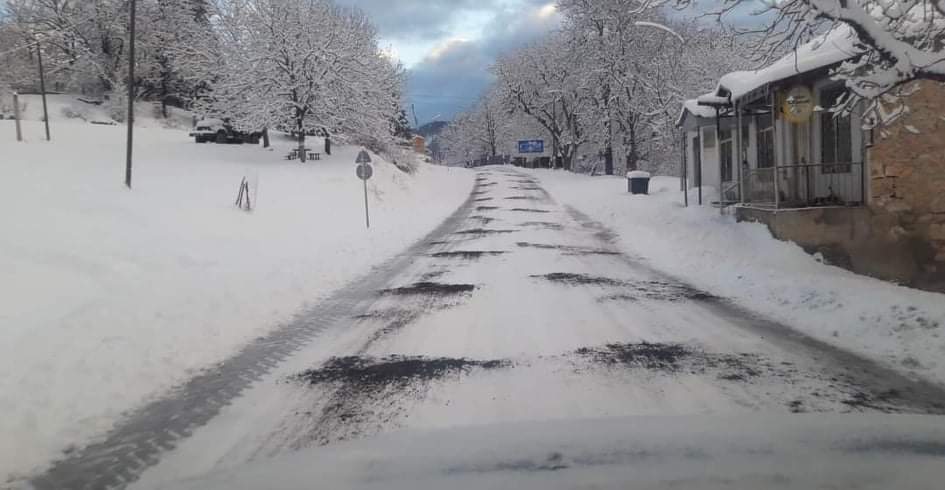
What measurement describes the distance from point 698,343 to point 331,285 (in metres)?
6.45

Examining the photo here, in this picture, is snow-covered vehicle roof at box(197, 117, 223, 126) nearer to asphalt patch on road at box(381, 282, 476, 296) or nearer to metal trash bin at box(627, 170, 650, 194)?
metal trash bin at box(627, 170, 650, 194)

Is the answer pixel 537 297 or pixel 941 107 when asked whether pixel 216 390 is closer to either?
pixel 537 297

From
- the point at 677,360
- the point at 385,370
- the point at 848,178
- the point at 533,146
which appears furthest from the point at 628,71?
the point at 385,370

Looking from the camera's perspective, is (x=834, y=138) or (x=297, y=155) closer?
(x=834, y=138)

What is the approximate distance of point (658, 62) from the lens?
38.2 meters

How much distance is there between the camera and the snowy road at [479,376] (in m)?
4.58

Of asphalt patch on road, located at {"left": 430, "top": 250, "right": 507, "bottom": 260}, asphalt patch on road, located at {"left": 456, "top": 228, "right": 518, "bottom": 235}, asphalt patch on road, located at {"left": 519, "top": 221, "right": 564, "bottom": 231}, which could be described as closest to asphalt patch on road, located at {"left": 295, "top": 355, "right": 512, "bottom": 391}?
asphalt patch on road, located at {"left": 430, "top": 250, "right": 507, "bottom": 260}

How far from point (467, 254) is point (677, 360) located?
858 cm

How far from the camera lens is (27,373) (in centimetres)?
575

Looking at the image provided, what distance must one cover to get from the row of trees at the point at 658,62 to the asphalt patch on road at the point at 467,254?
5.53 meters

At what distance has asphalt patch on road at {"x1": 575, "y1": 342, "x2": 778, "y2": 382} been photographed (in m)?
5.84

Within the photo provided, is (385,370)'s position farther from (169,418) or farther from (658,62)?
(658,62)

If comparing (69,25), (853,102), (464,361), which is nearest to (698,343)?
(464,361)

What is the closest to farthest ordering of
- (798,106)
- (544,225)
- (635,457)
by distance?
1. (635,457)
2. (798,106)
3. (544,225)
